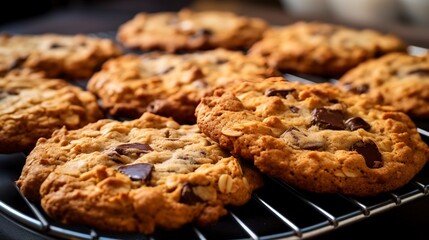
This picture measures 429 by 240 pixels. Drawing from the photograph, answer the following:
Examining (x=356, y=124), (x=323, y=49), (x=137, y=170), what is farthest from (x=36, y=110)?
(x=323, y=49)

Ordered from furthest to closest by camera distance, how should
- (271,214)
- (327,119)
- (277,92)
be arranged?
(277,92), (327,119), (271,214)

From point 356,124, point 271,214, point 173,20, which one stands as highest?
point 356,124

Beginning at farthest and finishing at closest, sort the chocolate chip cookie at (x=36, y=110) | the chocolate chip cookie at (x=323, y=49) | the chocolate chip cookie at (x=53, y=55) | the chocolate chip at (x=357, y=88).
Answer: the chocolate chip cookie at (x=323, y=49)
the chocolate chip cookie at (x=53, y=55)
the chocolate chip at (x=357, y=88)
the chocolate chip cookie at (x=36, y=110)

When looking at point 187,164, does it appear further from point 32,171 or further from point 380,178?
point 380,178

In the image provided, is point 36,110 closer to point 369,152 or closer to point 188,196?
point 188,196

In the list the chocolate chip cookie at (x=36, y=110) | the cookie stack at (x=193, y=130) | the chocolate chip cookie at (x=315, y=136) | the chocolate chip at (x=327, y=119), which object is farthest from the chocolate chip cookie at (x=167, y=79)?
the chocolate chip at (x=327, y=119)

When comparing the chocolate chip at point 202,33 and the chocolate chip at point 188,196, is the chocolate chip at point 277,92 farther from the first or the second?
the chocolate chip at point 202,33

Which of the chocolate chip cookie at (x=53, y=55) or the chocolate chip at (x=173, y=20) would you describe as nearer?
the chocolate chip cookie at (x=53, y=55)
